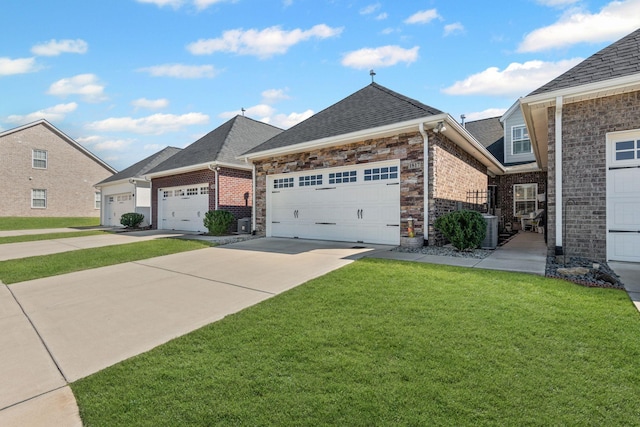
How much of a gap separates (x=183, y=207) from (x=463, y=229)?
1339cm

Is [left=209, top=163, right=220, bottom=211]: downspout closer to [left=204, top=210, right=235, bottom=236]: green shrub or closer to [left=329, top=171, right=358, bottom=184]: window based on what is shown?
[left=204, top=210, right=235, bottom=236]: green shrub

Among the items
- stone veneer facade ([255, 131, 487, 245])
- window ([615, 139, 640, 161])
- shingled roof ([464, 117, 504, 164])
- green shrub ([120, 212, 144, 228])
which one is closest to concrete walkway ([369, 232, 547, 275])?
stone veneer facade ([255, 131, 487, 245])

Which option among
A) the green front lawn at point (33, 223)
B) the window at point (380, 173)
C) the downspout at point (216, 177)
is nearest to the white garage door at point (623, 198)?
the window at point (380, 173)

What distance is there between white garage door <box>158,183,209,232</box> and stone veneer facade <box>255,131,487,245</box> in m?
5.20

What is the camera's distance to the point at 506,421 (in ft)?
6.06

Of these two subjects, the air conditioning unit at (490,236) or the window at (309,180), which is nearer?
the air conditioning unit at (490,236)

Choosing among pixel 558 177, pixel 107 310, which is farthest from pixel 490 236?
pixel 107 310

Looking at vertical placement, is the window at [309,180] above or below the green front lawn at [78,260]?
above

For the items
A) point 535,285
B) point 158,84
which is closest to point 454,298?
point 535,285

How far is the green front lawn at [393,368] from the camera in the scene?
6.43ft

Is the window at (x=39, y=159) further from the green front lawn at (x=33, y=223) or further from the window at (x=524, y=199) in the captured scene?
the window at (x=524, y=199)

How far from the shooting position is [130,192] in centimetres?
2030

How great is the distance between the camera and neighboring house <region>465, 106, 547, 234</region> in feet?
50.0

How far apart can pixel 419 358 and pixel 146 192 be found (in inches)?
836
